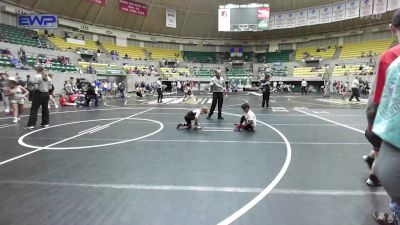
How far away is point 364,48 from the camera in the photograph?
152 ft

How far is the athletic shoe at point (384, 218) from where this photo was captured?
3.07m

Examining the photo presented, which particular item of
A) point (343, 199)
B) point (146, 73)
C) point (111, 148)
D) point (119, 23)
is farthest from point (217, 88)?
point (119, 23)

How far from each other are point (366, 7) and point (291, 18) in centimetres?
1197

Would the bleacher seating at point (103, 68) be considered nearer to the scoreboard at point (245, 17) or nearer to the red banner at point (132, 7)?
the red banner at point (132, 7)

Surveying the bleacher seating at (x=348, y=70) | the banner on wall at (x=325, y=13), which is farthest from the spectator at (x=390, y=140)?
the banner on wall at (x=325, y=13)

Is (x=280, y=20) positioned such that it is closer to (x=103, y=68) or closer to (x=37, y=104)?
(x=103, y=68)

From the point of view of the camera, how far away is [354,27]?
4925cm

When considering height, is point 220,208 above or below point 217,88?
below

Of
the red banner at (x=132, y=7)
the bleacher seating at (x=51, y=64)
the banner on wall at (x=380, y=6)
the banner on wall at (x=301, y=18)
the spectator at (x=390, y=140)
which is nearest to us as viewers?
the spectator at (x=390, y=140)

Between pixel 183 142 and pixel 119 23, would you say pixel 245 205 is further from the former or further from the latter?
pixel 119 23

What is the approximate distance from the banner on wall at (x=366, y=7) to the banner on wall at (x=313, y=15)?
A: 7.15 m

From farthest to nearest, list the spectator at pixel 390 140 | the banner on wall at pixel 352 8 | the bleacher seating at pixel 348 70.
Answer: the banner on wall at pixel 352 8 < the bleacher seating at pixel 348 70 < the spectator at pixel 390 140

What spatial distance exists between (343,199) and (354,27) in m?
52.6

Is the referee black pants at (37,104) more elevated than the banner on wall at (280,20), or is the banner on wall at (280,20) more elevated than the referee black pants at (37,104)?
the banner on wall at (280,20)
